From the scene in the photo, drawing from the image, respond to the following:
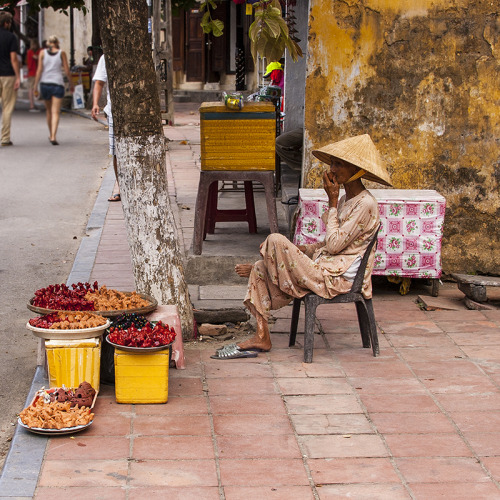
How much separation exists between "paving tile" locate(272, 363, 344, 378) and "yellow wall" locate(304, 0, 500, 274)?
230cm

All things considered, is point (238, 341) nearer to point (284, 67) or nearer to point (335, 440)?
point (335, 440)

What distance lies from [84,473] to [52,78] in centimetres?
1273

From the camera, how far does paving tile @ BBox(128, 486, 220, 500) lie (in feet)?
12.4

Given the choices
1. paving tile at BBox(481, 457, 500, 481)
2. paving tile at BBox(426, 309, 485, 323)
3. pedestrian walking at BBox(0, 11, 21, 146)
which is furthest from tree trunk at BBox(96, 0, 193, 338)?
pedestrian walking at BBox(0, 11, 21, 146)

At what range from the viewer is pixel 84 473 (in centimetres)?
398

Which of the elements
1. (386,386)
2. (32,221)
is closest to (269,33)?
(386,386)

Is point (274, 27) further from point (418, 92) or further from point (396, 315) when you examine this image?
point (396, 315)

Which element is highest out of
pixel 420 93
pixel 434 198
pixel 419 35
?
pixel 419 35

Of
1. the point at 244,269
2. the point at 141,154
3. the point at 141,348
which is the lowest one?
the point at 141,348

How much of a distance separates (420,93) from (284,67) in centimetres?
444

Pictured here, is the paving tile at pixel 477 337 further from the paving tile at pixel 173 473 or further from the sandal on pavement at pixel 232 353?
the paving tile at pixel 173 473

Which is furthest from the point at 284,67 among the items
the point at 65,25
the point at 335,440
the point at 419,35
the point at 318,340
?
the point at 65,25

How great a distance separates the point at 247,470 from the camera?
4039 mm

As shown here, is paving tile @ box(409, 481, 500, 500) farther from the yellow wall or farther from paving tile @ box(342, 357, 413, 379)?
the yellow wall
